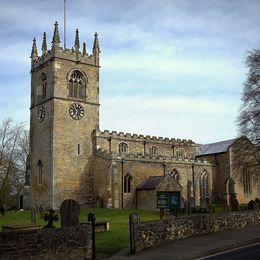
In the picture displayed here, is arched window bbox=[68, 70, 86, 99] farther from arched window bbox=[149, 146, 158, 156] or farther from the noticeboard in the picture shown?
the noticeboard

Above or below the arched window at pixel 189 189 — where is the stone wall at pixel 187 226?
below

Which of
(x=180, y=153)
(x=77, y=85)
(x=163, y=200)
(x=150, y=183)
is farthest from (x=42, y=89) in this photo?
(x=163, y=200)

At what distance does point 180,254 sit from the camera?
13820 millimetres

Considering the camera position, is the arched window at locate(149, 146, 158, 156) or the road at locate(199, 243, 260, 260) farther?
the arched window at locate(149, 146, 158, 156)

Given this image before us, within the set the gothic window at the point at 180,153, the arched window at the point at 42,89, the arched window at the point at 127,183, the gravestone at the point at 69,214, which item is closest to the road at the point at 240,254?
the gravestone at the point at 69,214

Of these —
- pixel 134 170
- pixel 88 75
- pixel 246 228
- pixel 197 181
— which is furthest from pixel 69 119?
pixel 246 228

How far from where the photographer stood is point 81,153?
141 feet

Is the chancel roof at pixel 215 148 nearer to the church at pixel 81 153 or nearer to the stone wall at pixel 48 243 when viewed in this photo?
the church at pixel 81 153

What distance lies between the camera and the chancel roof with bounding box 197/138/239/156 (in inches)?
2092

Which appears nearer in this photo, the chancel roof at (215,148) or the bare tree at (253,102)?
the bare tree at (253,102)

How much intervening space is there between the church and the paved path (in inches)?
824

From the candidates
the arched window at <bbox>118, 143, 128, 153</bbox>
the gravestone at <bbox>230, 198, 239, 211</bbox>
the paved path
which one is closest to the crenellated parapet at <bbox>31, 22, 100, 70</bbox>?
the arched window at <bbox>118, 143, 128, 153</bbox>

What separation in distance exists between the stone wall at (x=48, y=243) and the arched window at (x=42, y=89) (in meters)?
32.8

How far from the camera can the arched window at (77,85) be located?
144ft
